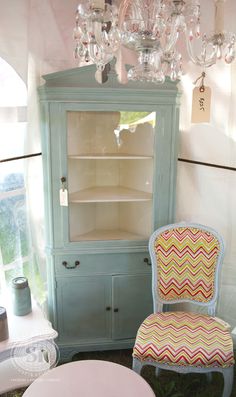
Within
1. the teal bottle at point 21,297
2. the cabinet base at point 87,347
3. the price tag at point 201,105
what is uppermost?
the price tag at point 201,105

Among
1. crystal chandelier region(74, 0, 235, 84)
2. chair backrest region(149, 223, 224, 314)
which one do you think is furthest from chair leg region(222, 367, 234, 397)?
crystal chandelier region(74, 0, 235, 84)

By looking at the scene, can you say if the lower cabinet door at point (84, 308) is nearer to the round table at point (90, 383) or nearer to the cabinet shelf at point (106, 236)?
the cabinet shelf at point (106, 236)

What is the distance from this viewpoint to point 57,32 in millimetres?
2064

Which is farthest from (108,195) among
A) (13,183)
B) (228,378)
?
(228,378)

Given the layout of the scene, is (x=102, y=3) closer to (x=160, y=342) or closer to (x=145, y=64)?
(x=145, y=64)

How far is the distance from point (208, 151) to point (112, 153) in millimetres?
600

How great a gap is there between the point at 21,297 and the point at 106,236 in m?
0.66

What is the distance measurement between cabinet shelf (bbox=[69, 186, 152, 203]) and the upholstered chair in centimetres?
30

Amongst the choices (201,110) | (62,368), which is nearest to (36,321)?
(62,368)

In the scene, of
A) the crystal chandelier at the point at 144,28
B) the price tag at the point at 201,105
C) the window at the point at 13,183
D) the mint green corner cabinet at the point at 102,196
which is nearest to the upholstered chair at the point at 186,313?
the mint green corner cabinet at the point at 102,196

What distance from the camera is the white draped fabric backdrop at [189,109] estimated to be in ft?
6.35

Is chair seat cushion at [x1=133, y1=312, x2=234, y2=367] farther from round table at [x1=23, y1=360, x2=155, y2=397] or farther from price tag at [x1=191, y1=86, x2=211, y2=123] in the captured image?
price tag at [x1=191, y1=86, x2=211, y2=123]

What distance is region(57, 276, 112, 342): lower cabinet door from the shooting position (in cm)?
221

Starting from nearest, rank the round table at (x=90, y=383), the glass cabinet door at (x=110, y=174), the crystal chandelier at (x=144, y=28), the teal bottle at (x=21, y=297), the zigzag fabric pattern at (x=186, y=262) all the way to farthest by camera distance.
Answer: the crystal chandelier at (x=144, y=28) → the round table at (x=90, y=383) → the teal bottle at (x=21, y=297) → the zigzag fabric pattern at (x=186, y=262) → the glass cabinet door at (x=110, y=174)
